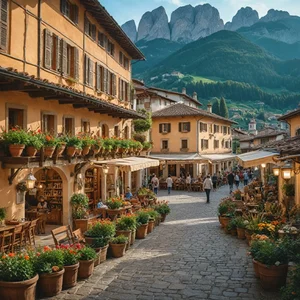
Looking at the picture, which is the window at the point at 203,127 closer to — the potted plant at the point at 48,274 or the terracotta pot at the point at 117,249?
the terracotta pot at the point at 117,249

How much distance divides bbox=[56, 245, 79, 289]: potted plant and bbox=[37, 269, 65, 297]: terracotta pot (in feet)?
1.38

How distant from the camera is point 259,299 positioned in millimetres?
7832

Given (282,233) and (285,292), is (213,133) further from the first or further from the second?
(285,292)

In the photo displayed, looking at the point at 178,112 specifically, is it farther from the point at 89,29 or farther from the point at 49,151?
the point at 49,151

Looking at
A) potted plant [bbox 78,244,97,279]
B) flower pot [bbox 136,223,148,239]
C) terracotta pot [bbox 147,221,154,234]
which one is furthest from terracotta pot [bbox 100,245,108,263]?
terracotta pot [bbox 147,221,154,234]

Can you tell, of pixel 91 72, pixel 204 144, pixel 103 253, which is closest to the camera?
pixel 103 253

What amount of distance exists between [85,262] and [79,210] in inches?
293

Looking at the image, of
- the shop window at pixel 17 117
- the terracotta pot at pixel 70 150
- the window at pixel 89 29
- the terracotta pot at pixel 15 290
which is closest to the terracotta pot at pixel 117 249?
the terracotta pot at pixel 15 290

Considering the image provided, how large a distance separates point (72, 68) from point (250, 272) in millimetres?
12997

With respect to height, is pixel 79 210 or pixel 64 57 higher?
pixel 64 57

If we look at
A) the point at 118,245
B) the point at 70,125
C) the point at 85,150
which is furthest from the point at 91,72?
the point at 118,245

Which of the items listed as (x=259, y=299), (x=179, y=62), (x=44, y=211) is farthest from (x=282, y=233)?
(x=179, y=62)

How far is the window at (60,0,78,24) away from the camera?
1653cm

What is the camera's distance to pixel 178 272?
388 inches
